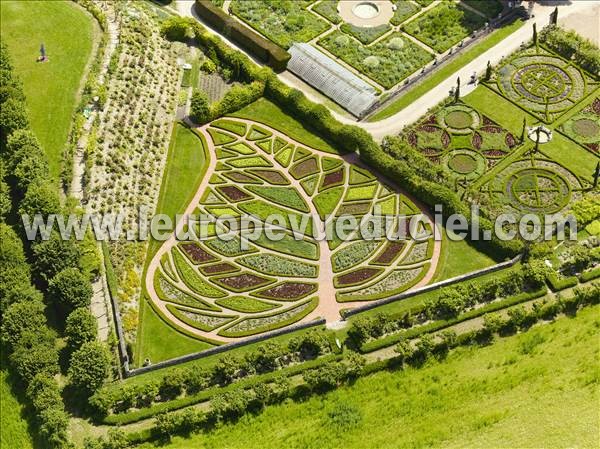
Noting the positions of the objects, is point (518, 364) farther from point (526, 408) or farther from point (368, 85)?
point (368, 85)

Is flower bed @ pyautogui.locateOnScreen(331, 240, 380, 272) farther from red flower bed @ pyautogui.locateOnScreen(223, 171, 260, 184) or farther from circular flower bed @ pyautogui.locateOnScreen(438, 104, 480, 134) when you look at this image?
circular flower bed @ pyautogui.locateOnScreen(438, 104, 480, 134)

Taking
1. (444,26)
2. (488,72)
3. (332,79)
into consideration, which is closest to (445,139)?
(488,72)

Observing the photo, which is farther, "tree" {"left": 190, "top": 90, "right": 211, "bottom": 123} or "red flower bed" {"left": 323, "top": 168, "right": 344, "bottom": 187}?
"tree" {"left": 190, "top": 90, "right": 211, "bottom": 123}

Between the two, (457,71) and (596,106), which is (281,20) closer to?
(457,71)

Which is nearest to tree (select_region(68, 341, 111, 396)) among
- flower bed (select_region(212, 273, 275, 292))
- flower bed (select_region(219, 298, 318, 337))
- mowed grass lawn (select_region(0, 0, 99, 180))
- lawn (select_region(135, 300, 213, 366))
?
lawn (select_region(135, 300, 213, 366))

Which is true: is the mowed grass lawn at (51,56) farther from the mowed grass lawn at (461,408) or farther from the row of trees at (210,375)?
the mowed grass lawn at (461,408)
